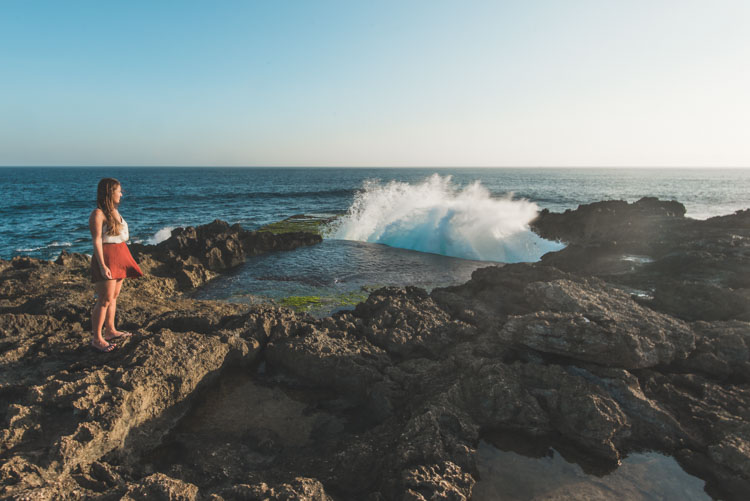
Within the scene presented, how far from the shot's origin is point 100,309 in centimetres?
489

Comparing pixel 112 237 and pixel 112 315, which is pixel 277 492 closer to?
pixel 112 315

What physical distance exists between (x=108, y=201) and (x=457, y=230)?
15.0m

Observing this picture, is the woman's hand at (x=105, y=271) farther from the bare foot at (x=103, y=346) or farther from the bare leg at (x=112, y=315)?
the bare foot at (x=103, y=346)

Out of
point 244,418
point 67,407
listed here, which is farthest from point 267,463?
point 67,407

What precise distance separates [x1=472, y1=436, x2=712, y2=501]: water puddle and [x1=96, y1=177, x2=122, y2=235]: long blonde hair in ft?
18.0

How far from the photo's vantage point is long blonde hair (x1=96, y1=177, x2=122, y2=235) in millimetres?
4727

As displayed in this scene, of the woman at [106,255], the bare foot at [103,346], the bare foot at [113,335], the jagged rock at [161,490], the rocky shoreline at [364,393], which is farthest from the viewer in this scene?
the bare foot at [113,335]

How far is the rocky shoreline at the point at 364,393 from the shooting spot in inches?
134

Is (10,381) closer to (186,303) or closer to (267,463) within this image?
(267,463)

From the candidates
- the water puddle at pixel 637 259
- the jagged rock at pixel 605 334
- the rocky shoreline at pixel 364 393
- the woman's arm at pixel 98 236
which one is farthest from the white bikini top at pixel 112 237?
the water puddle at pixel 637 259

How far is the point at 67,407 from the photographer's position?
12.3 feet

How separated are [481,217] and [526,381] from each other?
14.0 m

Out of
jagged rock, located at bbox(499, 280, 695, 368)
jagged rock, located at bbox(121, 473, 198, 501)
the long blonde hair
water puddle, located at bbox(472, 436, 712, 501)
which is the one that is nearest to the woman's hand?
the long blonde hair

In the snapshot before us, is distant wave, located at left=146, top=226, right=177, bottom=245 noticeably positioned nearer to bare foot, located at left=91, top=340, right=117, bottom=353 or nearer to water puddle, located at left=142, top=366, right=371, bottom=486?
bare foot, located at left=91, top=340, right=117, bottom=353
